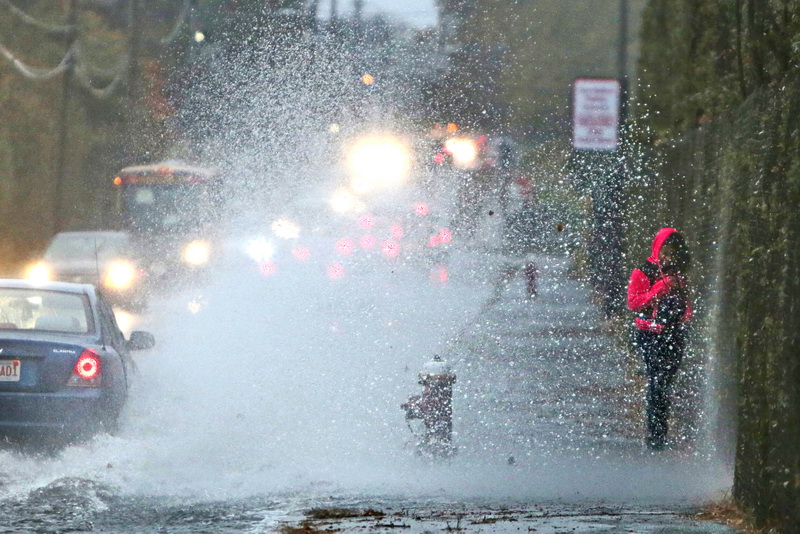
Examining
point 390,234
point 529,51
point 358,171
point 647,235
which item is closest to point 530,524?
point 647,235

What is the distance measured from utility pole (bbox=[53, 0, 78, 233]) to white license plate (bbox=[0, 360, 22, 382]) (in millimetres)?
23622

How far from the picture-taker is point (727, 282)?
32.5 ft

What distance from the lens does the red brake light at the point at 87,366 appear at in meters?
9.02

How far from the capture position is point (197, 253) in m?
26.7

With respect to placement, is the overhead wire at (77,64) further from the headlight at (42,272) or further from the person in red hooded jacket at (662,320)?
the person in red hooded jacket at (662,320)

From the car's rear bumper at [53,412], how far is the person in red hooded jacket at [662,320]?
Result: 3829 millimetres

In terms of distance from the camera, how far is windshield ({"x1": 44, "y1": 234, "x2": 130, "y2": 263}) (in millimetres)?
20750

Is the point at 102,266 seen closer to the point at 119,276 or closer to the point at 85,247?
the point at 119,276

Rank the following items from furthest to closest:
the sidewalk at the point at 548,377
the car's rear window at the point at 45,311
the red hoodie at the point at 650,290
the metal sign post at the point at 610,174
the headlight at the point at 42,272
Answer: the headlight at the point at 42,272 → the metal sign post at the point at 610,174 → the sidewalk at the point at 548,377 → the red hoodie at the point at 650,290 → the car's rear window at the point at 45,311

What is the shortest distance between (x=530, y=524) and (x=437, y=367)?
2.47 m

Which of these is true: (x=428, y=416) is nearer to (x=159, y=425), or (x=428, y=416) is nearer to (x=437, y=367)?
(x=437, y=367)

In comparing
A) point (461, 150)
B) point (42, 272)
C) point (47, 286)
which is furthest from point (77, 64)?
point (47, 286)

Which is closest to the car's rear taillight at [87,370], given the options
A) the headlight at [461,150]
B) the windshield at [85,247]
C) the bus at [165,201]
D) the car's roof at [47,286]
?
the car's roof at [47,286]

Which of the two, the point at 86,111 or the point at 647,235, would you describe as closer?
the point at 647,235
